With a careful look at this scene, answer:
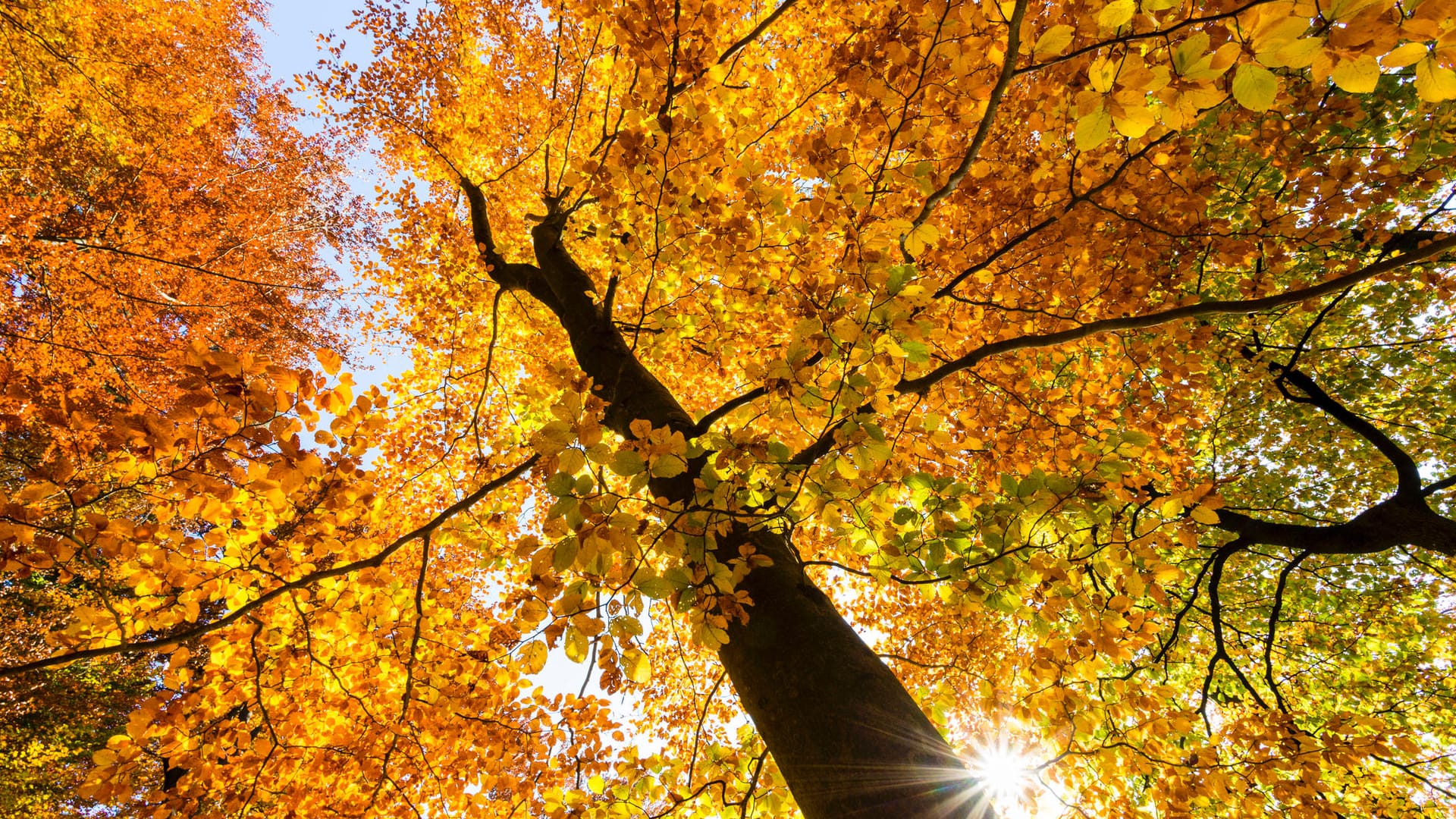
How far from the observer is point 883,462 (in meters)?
1.80

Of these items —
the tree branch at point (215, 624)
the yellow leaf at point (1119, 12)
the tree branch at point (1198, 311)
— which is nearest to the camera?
the yellow leaf at point (1119, 12)

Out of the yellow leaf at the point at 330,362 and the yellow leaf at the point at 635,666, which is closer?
the yellow leaf at the point at 635,666

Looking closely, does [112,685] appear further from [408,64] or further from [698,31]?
[698,31]

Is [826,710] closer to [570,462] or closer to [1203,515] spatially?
[570,462]

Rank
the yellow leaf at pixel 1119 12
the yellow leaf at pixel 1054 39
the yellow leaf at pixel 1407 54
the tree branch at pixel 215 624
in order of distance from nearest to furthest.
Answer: the yellow leaf at pixel 1407 54, the yellow leaf at pixel 1119 12, the yellow leaf at pixel 1054 39, the tree branch at pixel 215 624

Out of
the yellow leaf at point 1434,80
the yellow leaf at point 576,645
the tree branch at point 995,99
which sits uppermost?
the tree branch at point 995,99

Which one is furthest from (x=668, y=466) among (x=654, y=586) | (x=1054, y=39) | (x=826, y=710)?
(x=1054, y=39)

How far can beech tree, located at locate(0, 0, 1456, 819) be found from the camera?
171 cm

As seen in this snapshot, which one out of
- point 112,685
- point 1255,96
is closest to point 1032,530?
point 1255,96

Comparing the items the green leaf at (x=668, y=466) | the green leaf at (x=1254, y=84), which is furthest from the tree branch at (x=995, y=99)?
the green leaf at (x=668, y=466)

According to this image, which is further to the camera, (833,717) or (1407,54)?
(833,717)

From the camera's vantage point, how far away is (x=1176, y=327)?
11.6 ft

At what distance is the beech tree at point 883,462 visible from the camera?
171cm

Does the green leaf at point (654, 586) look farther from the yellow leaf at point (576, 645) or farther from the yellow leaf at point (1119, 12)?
the yellow leaf at point (1119, 12)
